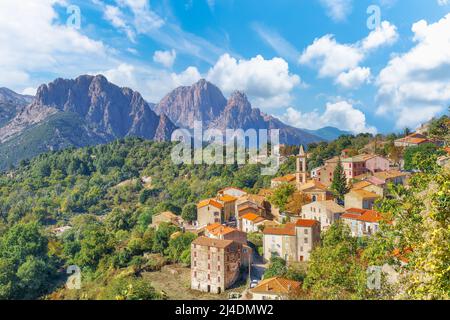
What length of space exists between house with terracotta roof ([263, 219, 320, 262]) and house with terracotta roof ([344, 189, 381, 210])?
20.2ft

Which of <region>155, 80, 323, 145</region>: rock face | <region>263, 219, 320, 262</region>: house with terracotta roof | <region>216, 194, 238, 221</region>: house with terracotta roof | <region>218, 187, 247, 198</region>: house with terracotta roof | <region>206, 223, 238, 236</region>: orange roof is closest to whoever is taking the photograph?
<region>263, 219, 320, 262</region>: house with terracotta roof

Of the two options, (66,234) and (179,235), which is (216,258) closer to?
(179,235)

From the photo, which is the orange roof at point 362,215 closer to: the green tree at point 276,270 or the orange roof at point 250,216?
the green tree at point 276,270

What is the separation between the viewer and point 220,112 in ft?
530

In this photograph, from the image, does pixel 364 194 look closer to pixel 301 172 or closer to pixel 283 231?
pixel 283 231

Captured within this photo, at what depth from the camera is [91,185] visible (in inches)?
3174

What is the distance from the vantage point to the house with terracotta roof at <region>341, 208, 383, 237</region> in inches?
1131

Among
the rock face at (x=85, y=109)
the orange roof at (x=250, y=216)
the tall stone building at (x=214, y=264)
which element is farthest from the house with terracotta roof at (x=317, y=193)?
the rock face at (x=85, y=109)

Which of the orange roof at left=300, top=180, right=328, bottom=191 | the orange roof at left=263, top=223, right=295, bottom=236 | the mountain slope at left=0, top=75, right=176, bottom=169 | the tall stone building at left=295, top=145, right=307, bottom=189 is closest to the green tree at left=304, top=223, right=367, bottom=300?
the orange roof at left=263, top=223, right=295, bottom=236

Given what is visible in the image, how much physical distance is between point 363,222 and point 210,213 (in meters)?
16.1

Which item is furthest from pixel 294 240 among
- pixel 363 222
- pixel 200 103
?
pixel 200 103

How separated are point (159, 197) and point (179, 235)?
31449 mm

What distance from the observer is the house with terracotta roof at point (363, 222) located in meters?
28.7

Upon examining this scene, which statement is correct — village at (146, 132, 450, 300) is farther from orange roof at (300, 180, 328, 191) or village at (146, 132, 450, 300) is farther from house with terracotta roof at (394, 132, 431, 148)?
house with terracotta roof at (394, 132, 431, 148)
